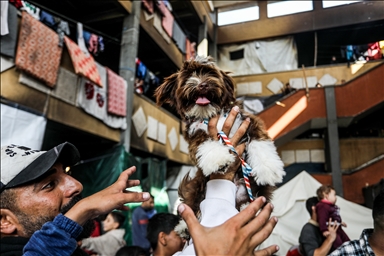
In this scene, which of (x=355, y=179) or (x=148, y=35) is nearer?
(x=355, y=179)

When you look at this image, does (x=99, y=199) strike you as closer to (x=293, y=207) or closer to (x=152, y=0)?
(x=293, y=207)

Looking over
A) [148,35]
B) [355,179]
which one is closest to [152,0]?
[148,35]

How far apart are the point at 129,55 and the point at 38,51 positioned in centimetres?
322

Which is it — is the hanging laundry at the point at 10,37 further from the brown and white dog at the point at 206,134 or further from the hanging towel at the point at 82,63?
the brown and white dog at the point at 206,134

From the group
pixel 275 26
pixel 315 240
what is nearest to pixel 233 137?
pixel 315 240

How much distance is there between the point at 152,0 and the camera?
914cm

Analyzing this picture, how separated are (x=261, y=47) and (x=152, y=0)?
22.6ft

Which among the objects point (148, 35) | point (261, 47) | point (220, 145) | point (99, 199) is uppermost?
point (261, 47)

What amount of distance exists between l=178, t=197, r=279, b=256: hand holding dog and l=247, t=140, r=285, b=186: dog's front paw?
0.66 m

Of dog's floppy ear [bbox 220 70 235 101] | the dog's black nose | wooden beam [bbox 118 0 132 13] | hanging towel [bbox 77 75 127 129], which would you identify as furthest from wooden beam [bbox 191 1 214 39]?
the dog's black nose

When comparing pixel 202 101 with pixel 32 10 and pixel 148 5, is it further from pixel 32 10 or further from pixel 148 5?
pixel 148 5

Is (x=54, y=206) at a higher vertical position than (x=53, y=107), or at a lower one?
lower

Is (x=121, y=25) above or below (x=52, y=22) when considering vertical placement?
above

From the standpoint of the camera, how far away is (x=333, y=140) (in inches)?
363
